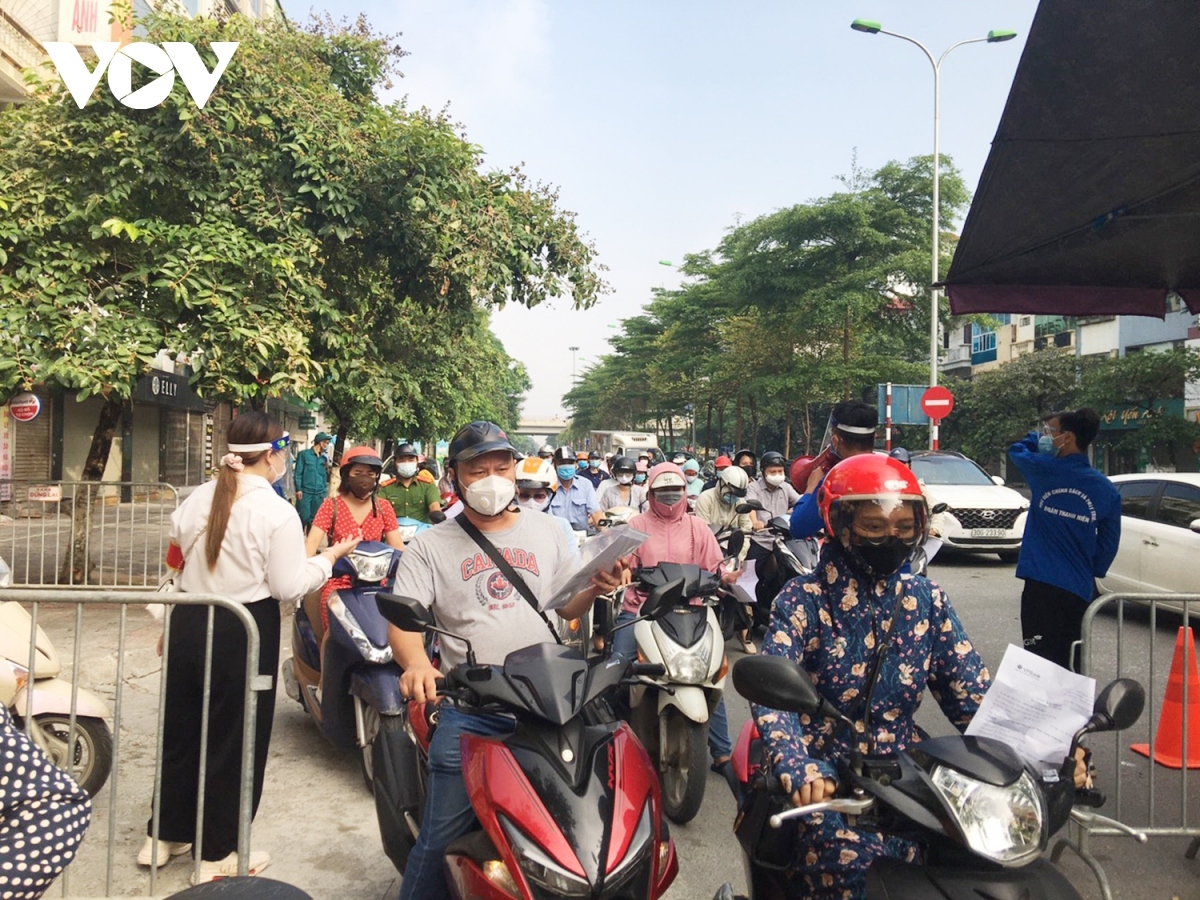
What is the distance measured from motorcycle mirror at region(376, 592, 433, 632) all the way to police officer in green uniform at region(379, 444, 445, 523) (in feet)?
20.7

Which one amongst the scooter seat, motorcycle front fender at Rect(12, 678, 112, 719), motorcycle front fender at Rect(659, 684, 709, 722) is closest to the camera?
motorcycle front fender at Rect(12, 678, 112, 719)

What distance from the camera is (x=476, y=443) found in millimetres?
3174

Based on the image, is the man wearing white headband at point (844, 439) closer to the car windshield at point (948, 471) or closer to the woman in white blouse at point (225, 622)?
the woman in white blouse at point (225, 622)

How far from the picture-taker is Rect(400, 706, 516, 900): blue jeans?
2.58 metres

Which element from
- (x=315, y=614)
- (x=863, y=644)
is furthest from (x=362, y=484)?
(x=863, y=644)

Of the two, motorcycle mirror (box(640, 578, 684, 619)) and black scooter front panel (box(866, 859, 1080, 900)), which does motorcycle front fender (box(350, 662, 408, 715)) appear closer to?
motorcycle mirror (box(640, 578, 684, 619))

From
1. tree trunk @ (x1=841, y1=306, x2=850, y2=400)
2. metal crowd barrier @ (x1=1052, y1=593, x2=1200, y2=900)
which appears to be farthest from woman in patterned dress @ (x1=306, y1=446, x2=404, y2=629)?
tree trunk @ (x1=841, y1=306, x2=850, y2=400)

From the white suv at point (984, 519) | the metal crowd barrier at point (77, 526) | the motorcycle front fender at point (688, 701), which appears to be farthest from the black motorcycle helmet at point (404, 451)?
the white suv at point (984, 519)

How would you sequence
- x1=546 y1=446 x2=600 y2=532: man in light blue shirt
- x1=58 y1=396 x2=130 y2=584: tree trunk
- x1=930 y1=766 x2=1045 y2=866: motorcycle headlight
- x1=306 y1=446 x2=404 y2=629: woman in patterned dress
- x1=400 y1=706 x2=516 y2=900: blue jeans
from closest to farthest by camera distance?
x1=930 y1=766 x2=1045 y2=866: motorcycle headlight → x1=400 y1=706 x2=516 y2=900: blue jeans → x1=306 y1=446 x2=404 y2=629: woman in patterned dress → x1=58 y1=396 x2=130 y2=584: tree trunk → x1=546 y1=446 x2=600 y2=532: man in light blue shirt

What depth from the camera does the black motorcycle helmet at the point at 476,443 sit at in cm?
315

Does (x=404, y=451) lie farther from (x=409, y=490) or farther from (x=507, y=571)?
(x=507, y=571)

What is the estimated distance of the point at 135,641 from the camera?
7898mm

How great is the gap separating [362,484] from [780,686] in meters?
4.16

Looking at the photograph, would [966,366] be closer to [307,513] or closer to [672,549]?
[307,513]
